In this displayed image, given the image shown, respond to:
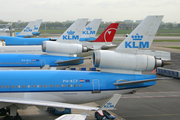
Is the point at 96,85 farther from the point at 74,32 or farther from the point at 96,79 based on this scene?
the point at 74,32

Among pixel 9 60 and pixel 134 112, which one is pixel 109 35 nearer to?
pixel 9 60

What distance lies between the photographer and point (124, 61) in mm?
19844

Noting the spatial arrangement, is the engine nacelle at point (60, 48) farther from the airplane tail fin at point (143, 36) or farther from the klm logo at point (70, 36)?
the airplane tail fin at point (143, 36)

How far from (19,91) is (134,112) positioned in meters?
10.6

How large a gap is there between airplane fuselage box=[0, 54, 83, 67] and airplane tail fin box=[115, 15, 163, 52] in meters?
13.5

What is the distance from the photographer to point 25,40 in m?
55.8

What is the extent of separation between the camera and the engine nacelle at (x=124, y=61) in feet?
64.2

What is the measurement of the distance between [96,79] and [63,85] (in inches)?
111

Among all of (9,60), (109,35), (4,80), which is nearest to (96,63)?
(4,80)

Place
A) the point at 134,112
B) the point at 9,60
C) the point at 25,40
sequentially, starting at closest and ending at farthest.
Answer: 1. the point at 134,112
2. the point at 9,60
3. the point at 25,40

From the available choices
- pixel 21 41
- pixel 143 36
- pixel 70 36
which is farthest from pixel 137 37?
pixel 21 41

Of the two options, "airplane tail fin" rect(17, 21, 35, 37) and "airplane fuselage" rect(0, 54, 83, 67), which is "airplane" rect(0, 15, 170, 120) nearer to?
"airplane fuselage" rect(0, 54, 83, 67)

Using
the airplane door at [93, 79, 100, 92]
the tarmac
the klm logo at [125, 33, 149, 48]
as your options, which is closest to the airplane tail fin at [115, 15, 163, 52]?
the klm logo at [125, 33, 149, 48]

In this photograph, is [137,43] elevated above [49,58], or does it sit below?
above
